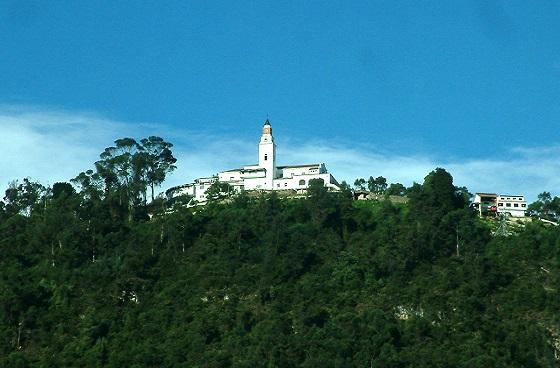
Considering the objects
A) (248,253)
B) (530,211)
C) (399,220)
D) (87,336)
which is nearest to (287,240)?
(248,253)

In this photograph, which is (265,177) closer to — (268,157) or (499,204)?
(268,157)

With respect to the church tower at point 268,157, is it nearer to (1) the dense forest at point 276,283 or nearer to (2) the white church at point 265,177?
(2) the white church at point 265,177

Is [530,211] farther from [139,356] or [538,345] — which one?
[139,356]

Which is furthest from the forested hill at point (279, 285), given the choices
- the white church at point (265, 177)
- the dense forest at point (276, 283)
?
the white church at point (265, 177)

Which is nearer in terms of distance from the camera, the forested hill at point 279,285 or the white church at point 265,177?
the forested hill at point 279,285

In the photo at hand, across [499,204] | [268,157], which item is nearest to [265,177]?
[268,157]

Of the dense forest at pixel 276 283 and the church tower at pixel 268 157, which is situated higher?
the church tower at pixel 268 157

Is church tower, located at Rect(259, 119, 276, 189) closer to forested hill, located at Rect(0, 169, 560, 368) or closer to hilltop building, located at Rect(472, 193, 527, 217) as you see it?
forested hill, located at Rect(0, 169, 560, 368)
